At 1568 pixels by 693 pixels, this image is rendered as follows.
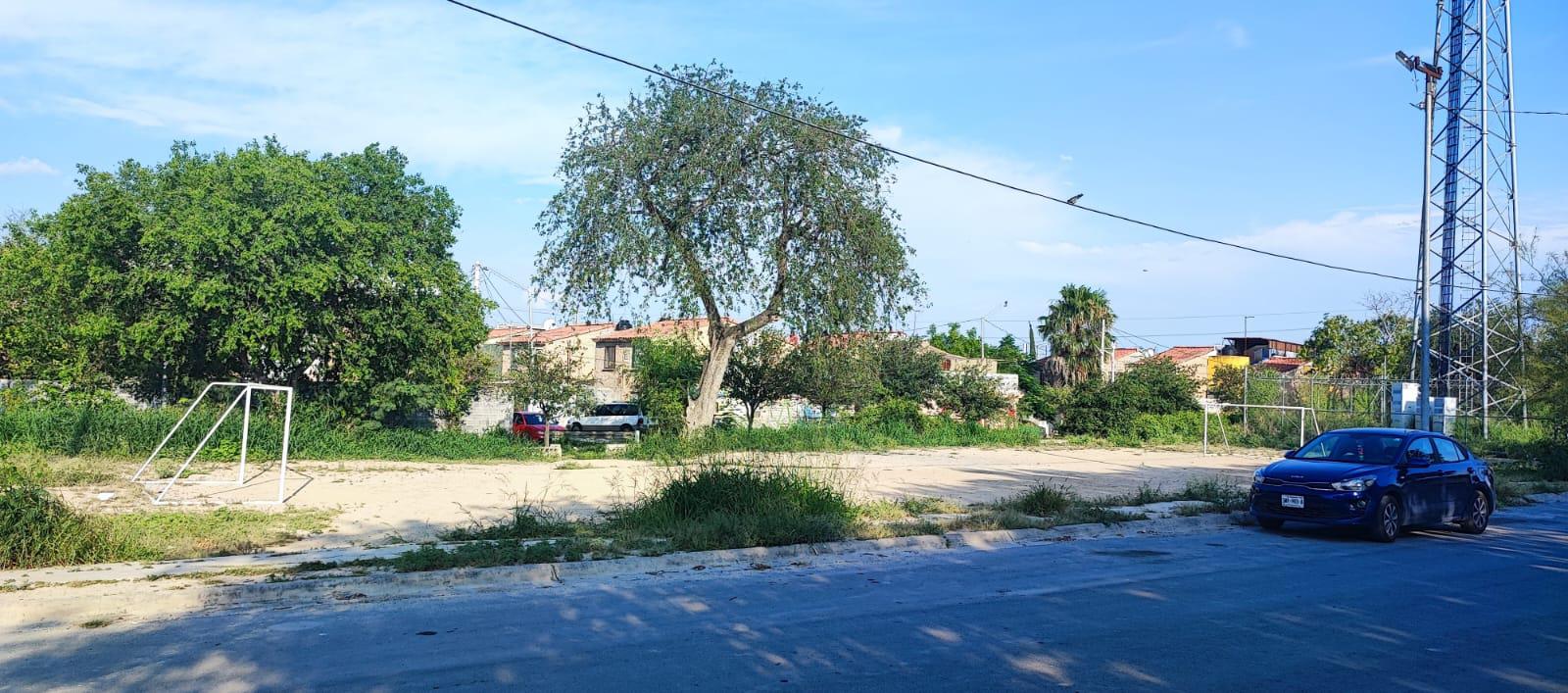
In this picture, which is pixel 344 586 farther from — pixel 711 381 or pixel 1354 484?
pixel 711 381

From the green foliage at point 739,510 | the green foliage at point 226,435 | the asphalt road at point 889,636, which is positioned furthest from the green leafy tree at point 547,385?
the asphalt road at point 889,636

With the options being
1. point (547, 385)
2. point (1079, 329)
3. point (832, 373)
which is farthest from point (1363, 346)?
point (547, 385)

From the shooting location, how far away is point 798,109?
3072 cm

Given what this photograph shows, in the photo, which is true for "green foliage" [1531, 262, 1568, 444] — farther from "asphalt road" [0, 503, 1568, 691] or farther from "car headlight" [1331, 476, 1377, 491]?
"asphalt road" [0, 503, 1568, 691]

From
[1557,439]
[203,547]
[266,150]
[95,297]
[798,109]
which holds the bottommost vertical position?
[203,547]

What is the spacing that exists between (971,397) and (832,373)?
34.7ft

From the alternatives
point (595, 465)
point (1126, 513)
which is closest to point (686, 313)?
point (595, 465)

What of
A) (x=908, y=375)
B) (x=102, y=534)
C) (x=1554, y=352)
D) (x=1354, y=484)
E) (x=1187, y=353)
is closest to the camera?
(x=102, y=534)

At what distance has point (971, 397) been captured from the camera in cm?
4516

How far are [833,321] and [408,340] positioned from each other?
12.2 metres

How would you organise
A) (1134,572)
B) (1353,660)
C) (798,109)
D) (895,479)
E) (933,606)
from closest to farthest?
1. (1353,660)
2. (933,606)
3. (1134,572)
4. (895,479)
5. (798,109)

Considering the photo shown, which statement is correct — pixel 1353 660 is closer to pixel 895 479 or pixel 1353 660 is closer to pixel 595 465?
pixel 895 479

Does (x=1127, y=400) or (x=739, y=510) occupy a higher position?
(x=1127, y=400)

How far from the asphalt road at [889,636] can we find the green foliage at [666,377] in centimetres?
2537
